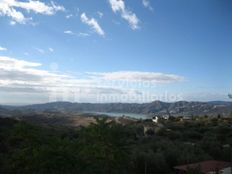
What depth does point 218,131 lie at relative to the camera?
45844 millimetres

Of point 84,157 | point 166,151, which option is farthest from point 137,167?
point 84,157

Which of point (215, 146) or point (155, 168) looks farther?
point (215, 146)

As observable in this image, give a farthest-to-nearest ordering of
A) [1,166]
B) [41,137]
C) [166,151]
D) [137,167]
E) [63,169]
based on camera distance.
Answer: [166,151] < [137,167] < [1,166] < [41,137] < [63,169]

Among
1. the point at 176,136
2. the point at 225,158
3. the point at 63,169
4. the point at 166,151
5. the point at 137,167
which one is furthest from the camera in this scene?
the point at 176,136

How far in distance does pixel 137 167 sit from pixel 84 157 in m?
11.7

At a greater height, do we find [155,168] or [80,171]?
[80,171]

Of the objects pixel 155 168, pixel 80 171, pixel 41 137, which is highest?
pixel 41 137

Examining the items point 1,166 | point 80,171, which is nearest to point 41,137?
point 80,171

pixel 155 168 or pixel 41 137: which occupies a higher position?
pixel 41 137

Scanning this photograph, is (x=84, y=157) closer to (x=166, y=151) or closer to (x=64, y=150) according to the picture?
(x=64, y=150)

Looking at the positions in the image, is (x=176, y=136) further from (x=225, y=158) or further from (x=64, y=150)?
(x=64, y=150)

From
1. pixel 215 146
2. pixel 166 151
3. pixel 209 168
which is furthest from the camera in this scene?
pixel 215 146

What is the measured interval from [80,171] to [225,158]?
21.2 m

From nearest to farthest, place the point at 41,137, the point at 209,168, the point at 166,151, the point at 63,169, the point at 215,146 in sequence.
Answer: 1. the point at 63,169
2. the point at 41,137
3. the point at 209,168
4. the point at 166,151
5. the point at 215,146
